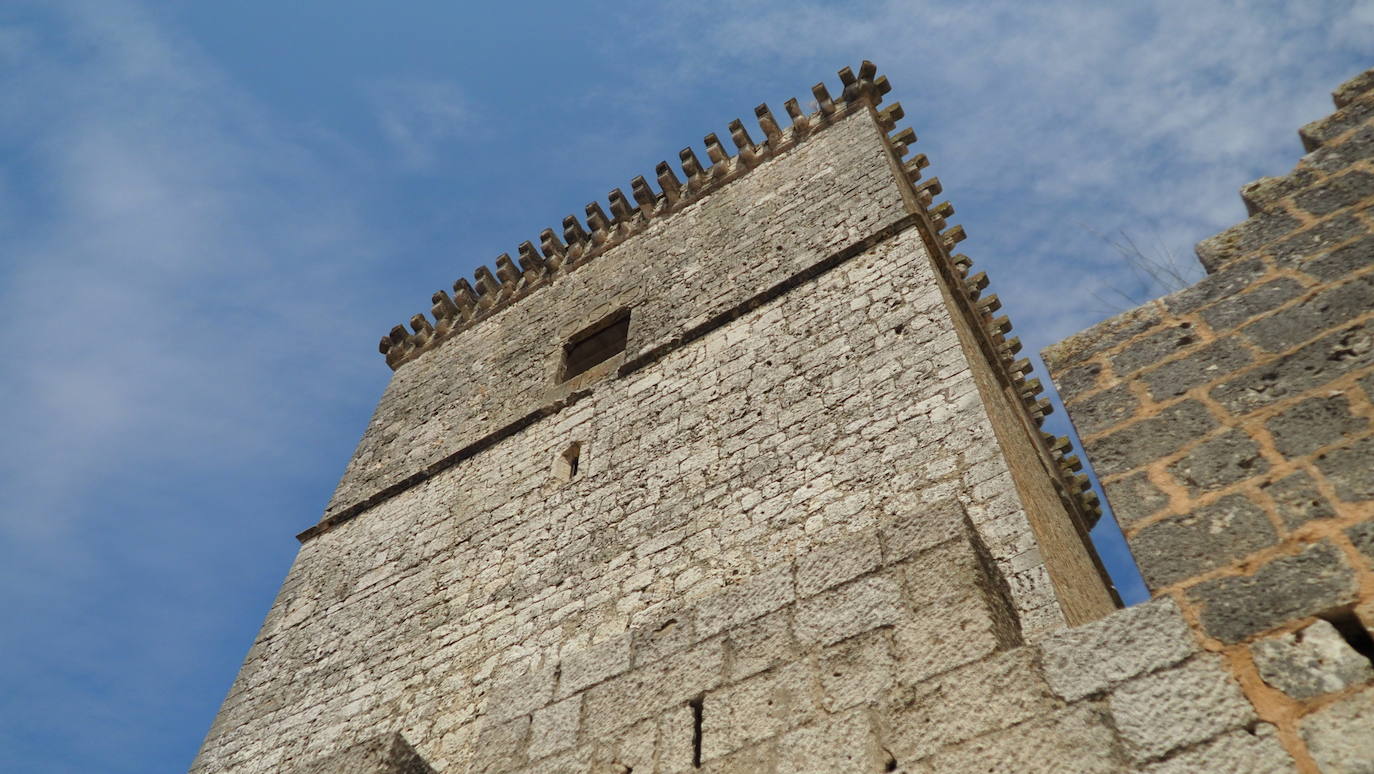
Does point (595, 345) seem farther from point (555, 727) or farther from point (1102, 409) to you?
point (1102, 409)

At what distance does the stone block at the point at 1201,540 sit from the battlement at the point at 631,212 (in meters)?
6.23

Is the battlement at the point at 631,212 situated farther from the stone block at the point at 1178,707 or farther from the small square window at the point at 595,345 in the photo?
the stone block at the point at 1178,707

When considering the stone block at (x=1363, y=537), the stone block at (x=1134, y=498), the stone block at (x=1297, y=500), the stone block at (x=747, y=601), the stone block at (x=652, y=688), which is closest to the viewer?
the stone block at (x=1363, y=537)

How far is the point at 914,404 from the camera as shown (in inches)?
171

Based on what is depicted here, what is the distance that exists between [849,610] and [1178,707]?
3.86 ft

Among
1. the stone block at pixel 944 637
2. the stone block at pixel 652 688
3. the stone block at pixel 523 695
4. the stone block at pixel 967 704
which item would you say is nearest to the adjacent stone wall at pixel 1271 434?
the stone block at pixel 967 704

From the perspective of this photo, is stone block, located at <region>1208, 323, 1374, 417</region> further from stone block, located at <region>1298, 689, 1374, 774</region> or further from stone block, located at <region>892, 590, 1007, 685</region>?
stone block, located at <region>892, 590, 1007, 685</region>

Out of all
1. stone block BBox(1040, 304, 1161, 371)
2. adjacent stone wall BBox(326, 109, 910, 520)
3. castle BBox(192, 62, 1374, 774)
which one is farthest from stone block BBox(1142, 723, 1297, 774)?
adjacent stone wall BBox(326, 109, 910, 520)

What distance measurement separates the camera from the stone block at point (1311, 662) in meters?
1.83

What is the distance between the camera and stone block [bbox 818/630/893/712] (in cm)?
290

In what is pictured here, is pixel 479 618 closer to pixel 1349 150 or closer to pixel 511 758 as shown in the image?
pixel 511 758

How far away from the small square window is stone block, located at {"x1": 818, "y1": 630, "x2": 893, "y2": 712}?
4181 mm

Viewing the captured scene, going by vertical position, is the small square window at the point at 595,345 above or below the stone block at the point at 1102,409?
above

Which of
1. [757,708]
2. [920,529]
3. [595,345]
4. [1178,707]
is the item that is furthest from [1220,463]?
[595,345]
